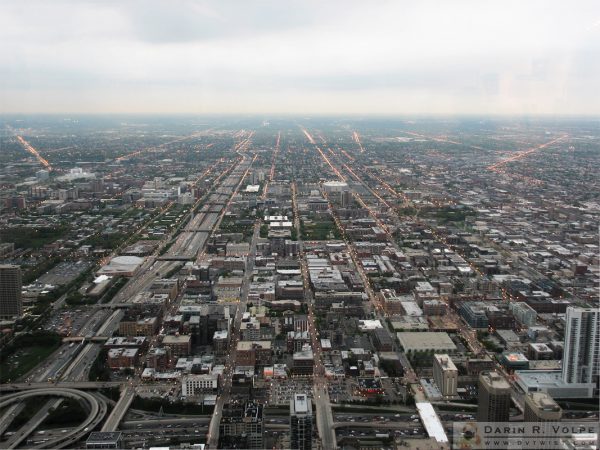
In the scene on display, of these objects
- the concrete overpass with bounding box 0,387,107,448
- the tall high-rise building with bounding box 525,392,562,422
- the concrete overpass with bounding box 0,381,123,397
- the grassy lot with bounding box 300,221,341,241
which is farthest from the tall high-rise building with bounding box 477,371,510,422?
the grassy lot with bounding box 300,221,341,241

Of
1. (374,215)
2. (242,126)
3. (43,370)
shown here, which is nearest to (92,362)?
(43,370)

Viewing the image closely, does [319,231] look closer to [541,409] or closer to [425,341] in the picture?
[425,341]

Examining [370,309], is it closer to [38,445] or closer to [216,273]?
[216,273]

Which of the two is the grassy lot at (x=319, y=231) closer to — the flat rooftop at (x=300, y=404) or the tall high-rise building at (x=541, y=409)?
the flat rooftop at (x=300, y=404)

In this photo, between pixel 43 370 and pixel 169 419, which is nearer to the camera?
pixel 169 419

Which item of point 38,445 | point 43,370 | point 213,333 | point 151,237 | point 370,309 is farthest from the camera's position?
point 151,237

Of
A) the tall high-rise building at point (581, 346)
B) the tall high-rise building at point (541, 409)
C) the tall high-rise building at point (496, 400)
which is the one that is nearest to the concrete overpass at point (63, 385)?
the tall high-rise building at point (496, 400)

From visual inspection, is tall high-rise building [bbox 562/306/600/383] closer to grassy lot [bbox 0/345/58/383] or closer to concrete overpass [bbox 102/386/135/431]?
concrete overpass [bbox 102/386/135/431]
